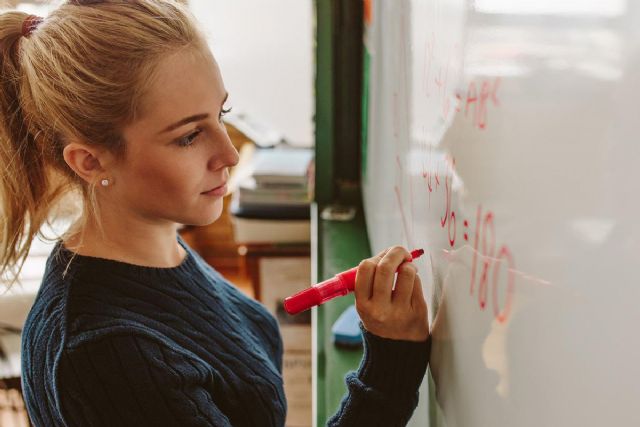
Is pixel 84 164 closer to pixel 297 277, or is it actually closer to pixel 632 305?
pixel 632 305

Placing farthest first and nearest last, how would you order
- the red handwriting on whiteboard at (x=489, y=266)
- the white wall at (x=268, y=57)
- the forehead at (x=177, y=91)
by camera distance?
the white wall at (x=268, y=57) → the forehead at (x=177, y=91) → the red handwriting on whiteboard at (x=489, y=266)

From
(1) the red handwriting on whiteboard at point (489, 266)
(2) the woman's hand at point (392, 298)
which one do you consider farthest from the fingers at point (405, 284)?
(1) the red handwriting on whiteboard at point (489, 266)

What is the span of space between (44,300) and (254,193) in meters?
1.65

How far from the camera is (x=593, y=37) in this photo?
31 centimetres

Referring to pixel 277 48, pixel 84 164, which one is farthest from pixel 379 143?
pixel 277 48

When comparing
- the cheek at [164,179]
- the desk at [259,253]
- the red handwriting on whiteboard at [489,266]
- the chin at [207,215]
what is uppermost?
the red handwriting on whiteboard at [489,266]

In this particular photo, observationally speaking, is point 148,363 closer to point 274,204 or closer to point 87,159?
point 87,159

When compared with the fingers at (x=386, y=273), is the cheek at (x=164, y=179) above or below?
above

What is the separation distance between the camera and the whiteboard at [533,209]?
29 centimetres

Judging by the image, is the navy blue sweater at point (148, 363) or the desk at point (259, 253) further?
the desk at point (259, 253)

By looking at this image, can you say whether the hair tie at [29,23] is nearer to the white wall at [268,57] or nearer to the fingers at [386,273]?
the fingers at [386,273]

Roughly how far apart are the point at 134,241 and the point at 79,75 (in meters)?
0.24

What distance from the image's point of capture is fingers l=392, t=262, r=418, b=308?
2.49 feet

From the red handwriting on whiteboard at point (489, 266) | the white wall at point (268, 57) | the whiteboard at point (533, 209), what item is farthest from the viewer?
the white wall at point (268, 57)
